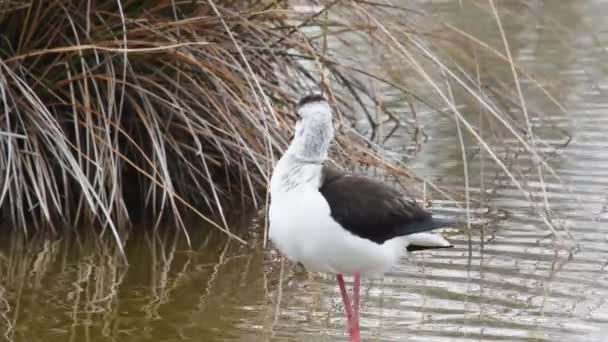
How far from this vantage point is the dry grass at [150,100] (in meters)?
7.35

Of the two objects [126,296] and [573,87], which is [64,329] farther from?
[573,87]

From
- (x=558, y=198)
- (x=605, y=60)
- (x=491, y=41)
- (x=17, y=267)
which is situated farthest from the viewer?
(x=491, y=41)

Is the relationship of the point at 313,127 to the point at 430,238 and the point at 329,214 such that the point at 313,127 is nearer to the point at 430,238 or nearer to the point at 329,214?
the point at 329,214

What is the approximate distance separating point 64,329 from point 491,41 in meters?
7.00

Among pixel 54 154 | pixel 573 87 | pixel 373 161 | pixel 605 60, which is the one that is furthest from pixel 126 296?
pixel 605 60

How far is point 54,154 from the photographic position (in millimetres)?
7422

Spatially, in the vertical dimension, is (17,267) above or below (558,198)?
below

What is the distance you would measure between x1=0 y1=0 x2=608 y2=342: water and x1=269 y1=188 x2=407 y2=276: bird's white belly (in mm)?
667

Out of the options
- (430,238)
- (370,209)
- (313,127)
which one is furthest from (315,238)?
(430,238)

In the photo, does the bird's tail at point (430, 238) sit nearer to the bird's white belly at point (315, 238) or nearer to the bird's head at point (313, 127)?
the bird's white belly at point (315, 238)

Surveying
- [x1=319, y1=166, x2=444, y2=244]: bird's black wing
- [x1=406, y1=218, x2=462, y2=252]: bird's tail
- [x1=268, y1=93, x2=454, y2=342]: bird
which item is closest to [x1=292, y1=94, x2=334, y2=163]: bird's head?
[x1=268, y1=93, x2=454, y2=342]: bird

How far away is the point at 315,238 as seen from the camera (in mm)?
5137

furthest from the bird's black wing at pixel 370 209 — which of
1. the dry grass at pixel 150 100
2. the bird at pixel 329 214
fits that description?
the dry grass at pixel 150 100

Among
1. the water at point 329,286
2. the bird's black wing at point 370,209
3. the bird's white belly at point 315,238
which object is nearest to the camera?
the bird's white belly at point 315,238
